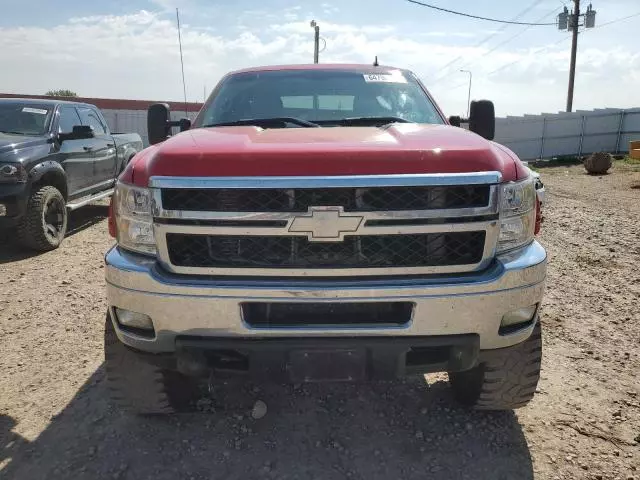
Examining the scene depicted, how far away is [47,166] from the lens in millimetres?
6352

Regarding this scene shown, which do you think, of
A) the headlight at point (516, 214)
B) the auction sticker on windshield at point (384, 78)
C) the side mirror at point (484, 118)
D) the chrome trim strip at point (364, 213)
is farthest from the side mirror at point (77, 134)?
the headlight at point (516, 214)

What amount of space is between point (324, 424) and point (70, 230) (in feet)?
20.5

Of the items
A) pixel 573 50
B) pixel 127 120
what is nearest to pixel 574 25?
pixel 573 50

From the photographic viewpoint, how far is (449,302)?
6.89 ft

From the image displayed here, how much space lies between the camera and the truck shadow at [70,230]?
615cm

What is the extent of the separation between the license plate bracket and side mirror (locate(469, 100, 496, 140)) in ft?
6.97

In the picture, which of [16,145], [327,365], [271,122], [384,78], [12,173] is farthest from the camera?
[16,145]

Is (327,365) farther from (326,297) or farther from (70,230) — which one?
(70,230)

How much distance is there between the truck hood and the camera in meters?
2.08

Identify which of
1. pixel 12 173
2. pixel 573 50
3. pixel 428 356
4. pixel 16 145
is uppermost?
pixel 573 50

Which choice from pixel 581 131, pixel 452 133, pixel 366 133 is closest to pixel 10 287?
pixel 366 133

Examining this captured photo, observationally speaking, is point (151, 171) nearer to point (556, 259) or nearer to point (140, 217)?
point (140, 217)

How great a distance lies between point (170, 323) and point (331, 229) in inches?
30.7

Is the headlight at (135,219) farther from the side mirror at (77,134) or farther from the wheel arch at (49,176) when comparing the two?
the side mirror at (77,134)
